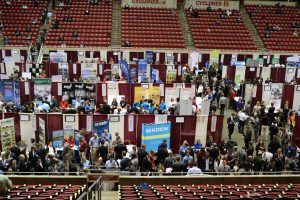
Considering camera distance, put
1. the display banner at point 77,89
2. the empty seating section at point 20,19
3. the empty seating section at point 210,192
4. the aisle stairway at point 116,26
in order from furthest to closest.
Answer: the aisle stairway at point 116,26 → the empty seating section at point 20,19 → the display banner at point 77,89 → the empty seating section at point 210,192

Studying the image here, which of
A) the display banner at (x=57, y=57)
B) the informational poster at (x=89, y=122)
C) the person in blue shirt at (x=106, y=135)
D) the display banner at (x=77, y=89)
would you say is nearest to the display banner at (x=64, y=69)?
the display banner at (x=57, y=57)

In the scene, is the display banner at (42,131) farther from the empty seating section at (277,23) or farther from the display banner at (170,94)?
the empty seating section at (277,23)

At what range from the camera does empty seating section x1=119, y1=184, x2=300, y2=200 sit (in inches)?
412

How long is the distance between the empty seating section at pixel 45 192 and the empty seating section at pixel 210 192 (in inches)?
49.1

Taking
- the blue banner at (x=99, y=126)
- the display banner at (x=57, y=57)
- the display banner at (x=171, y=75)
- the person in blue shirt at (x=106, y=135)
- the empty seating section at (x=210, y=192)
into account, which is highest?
the display banner at (x=57, y=57)

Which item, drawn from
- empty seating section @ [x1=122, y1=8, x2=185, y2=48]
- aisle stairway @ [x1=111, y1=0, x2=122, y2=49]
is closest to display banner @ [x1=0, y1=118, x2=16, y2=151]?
aisle stairway @ [x1=111, y1=0, x2=122, y2=49]

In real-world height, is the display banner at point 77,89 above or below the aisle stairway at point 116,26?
below

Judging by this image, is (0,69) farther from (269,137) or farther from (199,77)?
(269,137)

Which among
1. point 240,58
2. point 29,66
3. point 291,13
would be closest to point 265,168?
point 29,66

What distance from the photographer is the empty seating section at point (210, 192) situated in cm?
1045

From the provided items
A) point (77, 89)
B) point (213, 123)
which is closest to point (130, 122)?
point (213, 123)

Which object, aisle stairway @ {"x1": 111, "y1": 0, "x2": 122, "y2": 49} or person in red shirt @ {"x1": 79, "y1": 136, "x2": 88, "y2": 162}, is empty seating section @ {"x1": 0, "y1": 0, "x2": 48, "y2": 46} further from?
person in red shirt @ {"x1": 79, "y1": 136, "x2": 88, "y2": 162}

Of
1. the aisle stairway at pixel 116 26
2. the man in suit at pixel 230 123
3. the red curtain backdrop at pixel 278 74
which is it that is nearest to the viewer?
the man in suit at pixel 230 123

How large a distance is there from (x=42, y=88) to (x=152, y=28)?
1637 centimetres
